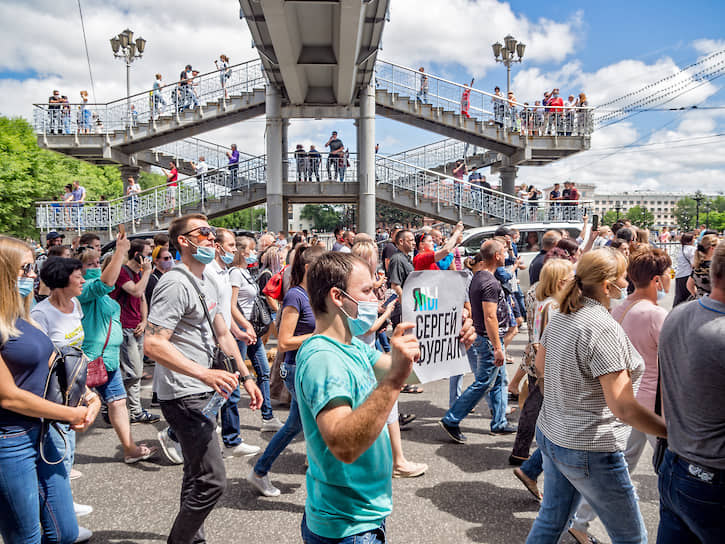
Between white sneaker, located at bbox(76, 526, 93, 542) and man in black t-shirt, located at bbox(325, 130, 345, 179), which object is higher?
man in black t-shirt, located at bbox(325, 130, 345, 179)

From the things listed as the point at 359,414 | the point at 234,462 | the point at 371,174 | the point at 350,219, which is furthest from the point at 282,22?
the point at 350,219

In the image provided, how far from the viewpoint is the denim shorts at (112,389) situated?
15.6 ft

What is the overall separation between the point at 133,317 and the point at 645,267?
5.29m

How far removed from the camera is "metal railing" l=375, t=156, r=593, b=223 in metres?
20.5

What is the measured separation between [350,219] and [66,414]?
46.4 meters

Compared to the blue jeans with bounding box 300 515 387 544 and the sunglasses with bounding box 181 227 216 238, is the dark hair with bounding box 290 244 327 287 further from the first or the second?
Result: the blue jeans with bounding box 300 515 387 544

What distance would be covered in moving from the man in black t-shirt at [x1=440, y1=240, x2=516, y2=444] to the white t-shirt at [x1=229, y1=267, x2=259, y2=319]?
2.51 metres

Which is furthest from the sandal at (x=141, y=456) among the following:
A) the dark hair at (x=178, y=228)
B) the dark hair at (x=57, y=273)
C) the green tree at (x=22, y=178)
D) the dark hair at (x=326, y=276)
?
the green tree at (x=22, y=178)

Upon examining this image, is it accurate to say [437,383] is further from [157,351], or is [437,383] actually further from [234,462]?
[157,351]

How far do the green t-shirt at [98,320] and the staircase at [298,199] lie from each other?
53.6 feet

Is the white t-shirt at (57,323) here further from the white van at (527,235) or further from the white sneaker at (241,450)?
the white van at (527,235)

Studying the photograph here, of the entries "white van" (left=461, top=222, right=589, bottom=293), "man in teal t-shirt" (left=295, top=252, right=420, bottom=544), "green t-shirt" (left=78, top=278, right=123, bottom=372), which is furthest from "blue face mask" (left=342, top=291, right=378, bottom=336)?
"white van" (left=461, top=222, right=589, bottom=293)

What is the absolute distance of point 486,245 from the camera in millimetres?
5562

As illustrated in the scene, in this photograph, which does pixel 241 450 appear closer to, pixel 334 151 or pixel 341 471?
pixel 341 471
